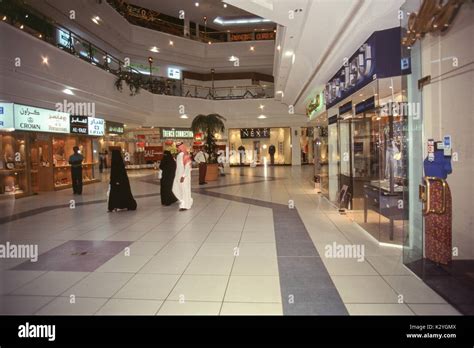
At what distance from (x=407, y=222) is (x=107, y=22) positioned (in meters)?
20.5

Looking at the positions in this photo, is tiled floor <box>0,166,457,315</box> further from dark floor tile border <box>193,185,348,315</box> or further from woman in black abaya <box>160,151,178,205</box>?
Result: woman in black abaya <box>160,151,178,205</box>

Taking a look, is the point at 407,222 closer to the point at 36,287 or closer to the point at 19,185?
the point at 36,287

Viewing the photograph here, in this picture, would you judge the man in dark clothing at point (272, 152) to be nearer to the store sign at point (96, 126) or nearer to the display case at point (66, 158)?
the store sign at point (96, 126)

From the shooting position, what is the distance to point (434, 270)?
409cm

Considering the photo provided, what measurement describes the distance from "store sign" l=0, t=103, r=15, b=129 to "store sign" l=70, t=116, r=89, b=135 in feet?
11.3

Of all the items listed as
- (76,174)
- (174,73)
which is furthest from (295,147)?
(76,174)

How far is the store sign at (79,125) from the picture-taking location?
1463 cm

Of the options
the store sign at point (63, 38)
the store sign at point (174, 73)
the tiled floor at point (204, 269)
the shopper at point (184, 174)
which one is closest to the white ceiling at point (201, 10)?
the store sign at point (174, 73)

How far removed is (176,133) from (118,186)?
16.8 m

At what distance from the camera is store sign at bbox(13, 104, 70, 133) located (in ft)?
37.8

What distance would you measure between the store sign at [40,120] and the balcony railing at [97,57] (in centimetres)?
239

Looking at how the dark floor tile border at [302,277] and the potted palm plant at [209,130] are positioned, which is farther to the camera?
the potted palm plant at [209,130]

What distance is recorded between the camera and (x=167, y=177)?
948 cm
